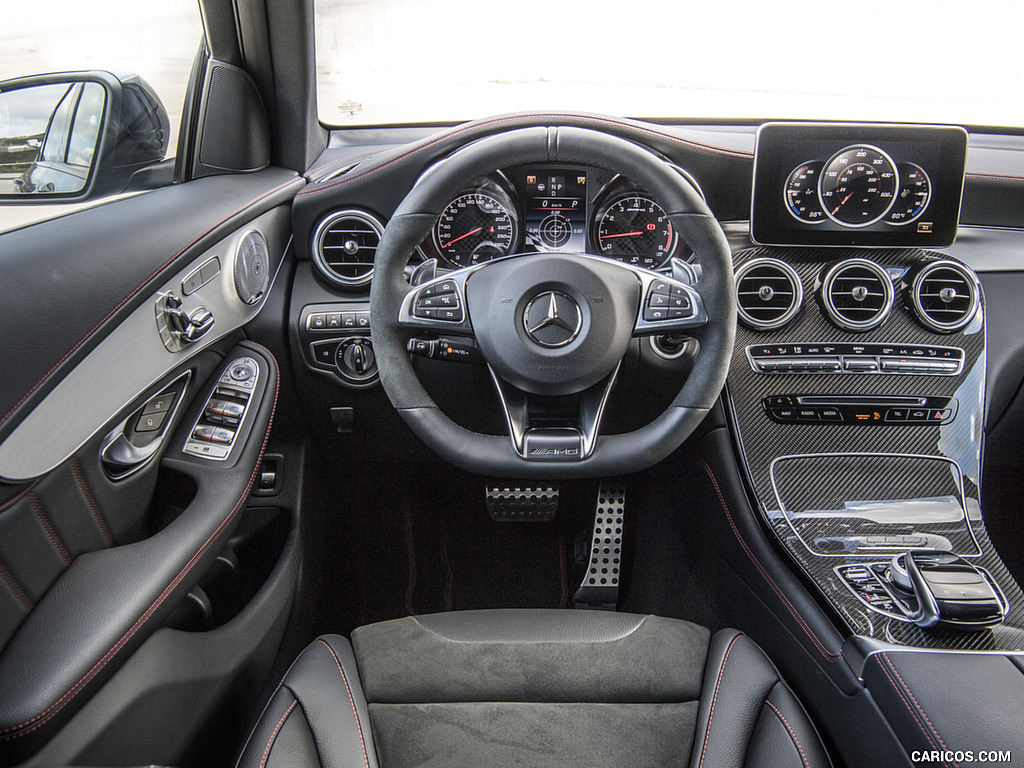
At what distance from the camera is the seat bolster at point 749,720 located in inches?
41.3

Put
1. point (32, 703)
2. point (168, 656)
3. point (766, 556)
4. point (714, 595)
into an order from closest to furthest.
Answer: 1. point (32, 703)
2. point (168, 656)
3. point (766, 556)
4. point (714, 595)

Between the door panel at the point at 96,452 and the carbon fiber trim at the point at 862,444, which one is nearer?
the door panel at the point at 96,452

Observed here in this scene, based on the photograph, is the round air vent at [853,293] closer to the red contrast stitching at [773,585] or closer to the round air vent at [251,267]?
the red contrast stitching at [773,585]

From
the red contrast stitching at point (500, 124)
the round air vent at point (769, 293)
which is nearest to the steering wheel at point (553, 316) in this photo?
the red contrast stitching at point (500, 124)

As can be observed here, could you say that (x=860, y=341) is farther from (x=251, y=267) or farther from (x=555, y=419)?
(x=251, y=267)

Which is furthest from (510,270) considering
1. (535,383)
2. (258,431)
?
(258,431)

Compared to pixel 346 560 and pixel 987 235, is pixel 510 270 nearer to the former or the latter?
pixel 346 560

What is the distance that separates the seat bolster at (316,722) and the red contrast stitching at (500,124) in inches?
39.1

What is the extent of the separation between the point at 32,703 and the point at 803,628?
1227 mm

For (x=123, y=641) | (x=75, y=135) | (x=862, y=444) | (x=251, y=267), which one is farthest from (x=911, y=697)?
(x=75, y=135)

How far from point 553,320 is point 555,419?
242 mm

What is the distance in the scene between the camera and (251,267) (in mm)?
1576

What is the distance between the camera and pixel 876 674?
1.14 metres

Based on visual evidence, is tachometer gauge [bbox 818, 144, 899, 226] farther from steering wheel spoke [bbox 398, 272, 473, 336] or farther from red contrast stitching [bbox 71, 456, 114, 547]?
red contrast stitching [bbox 71, 456, 114, 547]
